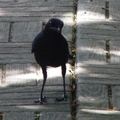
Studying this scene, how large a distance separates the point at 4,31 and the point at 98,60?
142 centimetres

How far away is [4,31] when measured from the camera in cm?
578

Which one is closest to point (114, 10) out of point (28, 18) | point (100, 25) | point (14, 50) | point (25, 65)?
point (100, 25)

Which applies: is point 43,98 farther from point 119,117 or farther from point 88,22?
point 88,22

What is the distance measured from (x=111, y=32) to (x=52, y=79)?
4.38ft

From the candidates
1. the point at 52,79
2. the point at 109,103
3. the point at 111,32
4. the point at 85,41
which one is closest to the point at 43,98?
the point at 52,79

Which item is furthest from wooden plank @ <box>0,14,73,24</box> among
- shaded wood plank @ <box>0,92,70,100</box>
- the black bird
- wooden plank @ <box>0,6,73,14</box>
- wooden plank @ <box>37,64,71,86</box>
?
the black bird

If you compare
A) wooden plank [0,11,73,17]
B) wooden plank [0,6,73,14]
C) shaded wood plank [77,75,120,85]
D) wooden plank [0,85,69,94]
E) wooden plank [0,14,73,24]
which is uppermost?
wooden plank [0,6,73,14]

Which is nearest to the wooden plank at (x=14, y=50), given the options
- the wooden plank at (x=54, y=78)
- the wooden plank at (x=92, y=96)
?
the wooden plank at (x=54, y=78)

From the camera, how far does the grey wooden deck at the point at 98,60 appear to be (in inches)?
174

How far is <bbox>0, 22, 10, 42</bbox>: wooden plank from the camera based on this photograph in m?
5.64

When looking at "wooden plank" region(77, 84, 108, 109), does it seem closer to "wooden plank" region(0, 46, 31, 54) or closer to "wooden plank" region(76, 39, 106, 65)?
"wooden plank" region(76, 39, 106, 65)

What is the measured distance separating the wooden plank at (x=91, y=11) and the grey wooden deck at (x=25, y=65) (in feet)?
0.45

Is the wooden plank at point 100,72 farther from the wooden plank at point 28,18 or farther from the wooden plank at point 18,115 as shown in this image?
the wooden plank at point 28,18

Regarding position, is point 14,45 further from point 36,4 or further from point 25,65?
point 36,4
